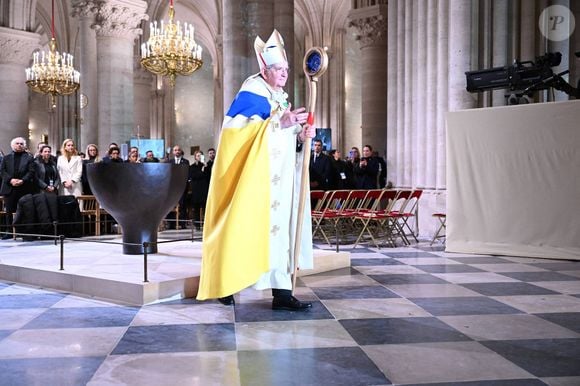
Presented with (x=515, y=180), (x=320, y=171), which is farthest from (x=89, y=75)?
(x=515, y=180)

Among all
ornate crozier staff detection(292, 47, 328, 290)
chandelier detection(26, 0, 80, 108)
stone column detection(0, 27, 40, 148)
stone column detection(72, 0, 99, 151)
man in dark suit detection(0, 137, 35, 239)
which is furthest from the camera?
chandelier detection(26, 0, 80, 108)

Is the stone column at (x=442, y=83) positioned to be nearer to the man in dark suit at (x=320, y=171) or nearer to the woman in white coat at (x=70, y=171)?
the man in dark suit at (x=320, y=171)

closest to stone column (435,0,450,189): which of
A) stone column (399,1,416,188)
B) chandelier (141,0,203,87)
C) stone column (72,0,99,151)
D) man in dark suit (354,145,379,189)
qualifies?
stone column (399,1,416,188)

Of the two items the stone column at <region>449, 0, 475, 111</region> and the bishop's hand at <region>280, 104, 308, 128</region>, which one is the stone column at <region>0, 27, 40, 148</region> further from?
the bishop's hand at <region>280, 104, 308, 128</region>

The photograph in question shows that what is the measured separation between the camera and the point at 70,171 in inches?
414

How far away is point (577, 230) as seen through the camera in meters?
7.67

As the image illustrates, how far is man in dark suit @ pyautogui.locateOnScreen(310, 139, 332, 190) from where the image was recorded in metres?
11.4

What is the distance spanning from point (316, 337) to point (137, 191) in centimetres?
306

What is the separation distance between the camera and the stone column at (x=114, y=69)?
1625cm

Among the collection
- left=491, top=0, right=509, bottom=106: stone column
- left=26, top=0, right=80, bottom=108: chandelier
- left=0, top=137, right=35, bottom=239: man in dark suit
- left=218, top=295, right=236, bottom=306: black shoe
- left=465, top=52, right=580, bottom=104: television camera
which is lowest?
left=218, top=295, right=236, bottom=306: black shoe

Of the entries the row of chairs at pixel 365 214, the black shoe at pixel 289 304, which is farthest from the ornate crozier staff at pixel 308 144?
the row of chairs at pixel 365 214

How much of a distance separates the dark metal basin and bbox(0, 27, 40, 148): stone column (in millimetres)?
12966

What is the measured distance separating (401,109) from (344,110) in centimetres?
1562

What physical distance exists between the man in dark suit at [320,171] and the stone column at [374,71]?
22.2 ft
